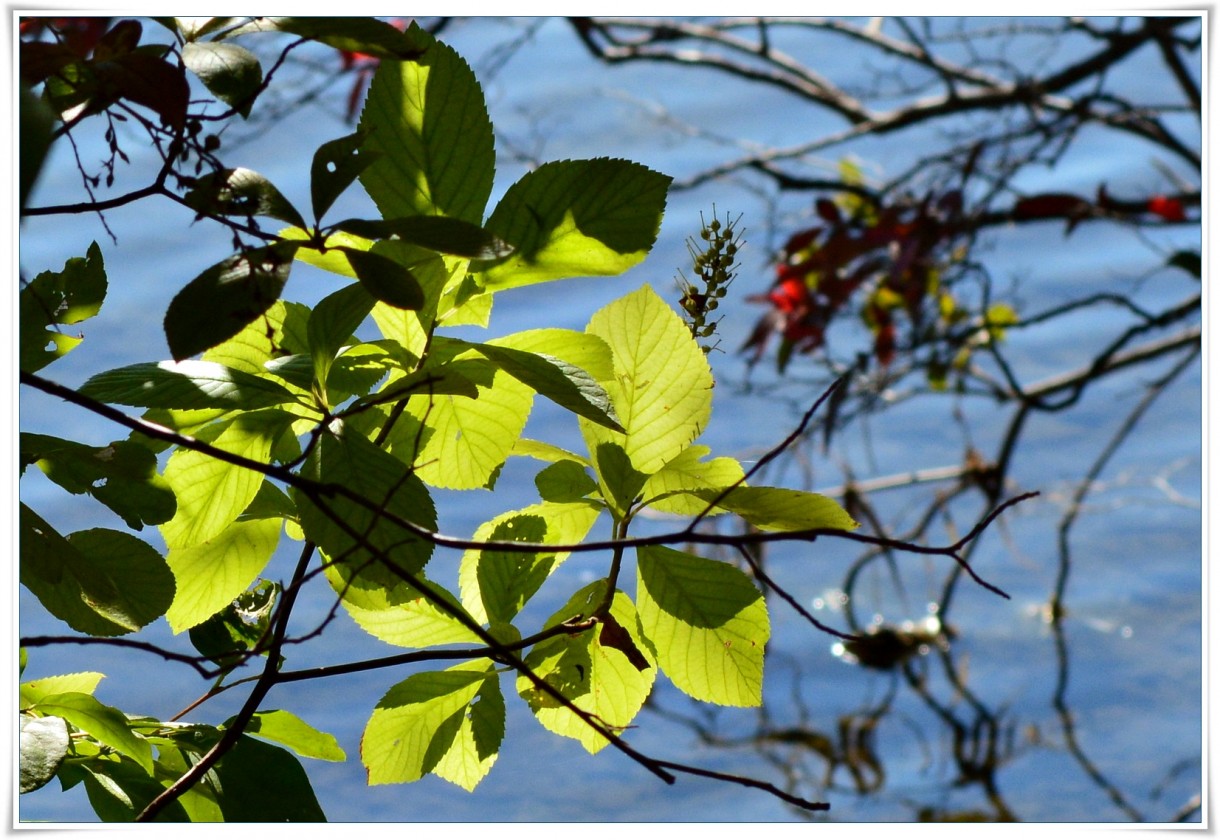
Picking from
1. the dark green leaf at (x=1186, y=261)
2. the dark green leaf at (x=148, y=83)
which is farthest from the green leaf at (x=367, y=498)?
the dark green leaf at (x=1186, y=261)

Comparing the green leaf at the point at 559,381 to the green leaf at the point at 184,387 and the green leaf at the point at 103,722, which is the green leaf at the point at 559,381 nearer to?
the green leaf at the point at 184,387

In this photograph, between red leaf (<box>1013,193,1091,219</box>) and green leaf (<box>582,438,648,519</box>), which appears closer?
green leaf (<box>582,438,648,519</box>)

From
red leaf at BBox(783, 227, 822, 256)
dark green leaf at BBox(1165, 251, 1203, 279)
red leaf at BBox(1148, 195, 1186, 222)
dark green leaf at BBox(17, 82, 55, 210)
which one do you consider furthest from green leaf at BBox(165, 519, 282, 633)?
red leaf at BBox(1148, 195, 1186, 222)

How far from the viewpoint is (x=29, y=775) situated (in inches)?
15.0

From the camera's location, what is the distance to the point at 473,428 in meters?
0.43

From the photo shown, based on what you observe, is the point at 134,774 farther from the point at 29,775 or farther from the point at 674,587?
the point at 674,587

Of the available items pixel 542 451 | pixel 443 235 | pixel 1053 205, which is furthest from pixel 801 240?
pixel 443 235

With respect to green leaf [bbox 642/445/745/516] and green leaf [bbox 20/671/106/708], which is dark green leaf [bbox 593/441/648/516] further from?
green leaf [bbox 20/671/106/708]

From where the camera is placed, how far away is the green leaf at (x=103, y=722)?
414 mm

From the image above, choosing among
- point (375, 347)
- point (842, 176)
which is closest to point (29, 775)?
point (375, 347)

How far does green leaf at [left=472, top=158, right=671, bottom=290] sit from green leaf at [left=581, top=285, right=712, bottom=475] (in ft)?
0.12

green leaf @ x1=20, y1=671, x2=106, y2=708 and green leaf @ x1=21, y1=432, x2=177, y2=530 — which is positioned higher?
green leaf @ x1=21, y1=432, x2=177, y2=530

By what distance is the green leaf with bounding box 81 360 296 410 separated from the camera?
365mm

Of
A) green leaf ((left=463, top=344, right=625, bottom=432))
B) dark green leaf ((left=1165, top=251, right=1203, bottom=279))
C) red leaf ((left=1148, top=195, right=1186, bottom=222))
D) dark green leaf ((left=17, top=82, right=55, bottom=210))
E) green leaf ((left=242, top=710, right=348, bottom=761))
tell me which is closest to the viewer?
dark green leaf ((left=17, top=82, right=55, bottom=210))
